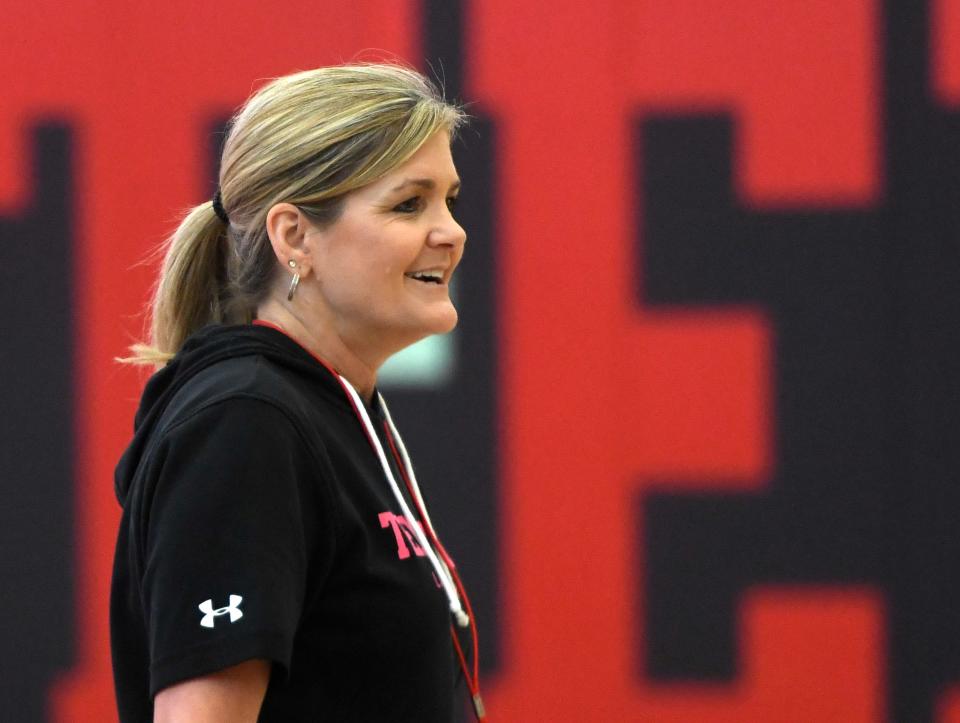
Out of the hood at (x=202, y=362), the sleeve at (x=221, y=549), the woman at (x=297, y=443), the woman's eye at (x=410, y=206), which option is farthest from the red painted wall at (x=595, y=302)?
the sleeve at (x=221, y=549)

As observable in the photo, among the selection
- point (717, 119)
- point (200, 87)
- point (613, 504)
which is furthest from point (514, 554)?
point (200, 87)

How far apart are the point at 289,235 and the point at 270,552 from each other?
34 centimetres

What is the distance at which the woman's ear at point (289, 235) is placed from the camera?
3.54 feet

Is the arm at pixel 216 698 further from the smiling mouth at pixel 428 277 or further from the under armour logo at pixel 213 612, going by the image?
the smiling mouth at pixel 428 277

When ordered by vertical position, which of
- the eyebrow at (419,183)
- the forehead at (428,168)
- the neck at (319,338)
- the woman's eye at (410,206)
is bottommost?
the neck at (319,338)

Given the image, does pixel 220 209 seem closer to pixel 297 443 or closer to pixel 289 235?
pixel 289 235

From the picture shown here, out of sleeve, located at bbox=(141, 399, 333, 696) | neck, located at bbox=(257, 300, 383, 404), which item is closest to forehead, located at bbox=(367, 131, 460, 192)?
neck, located at bbox=(257, 300, 383, 404)

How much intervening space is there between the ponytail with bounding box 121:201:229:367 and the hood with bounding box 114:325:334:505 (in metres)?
0.16

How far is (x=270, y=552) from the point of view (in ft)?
2.75

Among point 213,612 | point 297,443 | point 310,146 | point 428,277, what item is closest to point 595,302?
point 428,277

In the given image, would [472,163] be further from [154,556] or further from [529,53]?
[154,556]

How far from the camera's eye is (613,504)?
2055 millimetres

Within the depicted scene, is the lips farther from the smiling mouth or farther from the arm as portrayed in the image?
the arm

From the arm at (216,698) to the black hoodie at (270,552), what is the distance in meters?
0.01
